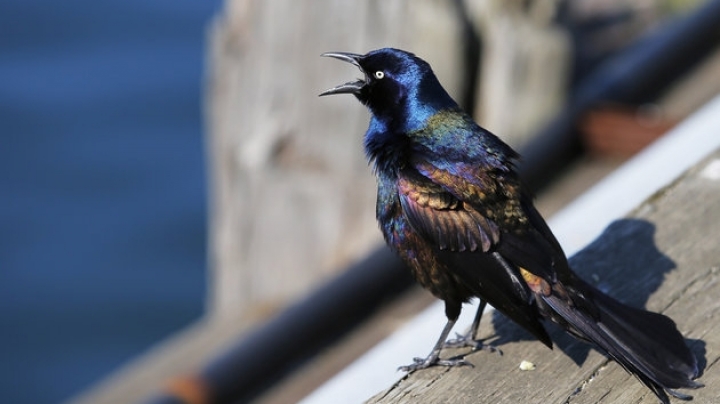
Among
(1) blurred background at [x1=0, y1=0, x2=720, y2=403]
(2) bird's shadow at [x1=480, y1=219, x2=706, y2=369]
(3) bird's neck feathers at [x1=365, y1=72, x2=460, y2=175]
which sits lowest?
(2) bird's shadow at [x1=480, y1=219, x2=706, y2=369]

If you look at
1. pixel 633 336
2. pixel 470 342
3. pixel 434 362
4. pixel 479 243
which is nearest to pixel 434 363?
pixel 434 362

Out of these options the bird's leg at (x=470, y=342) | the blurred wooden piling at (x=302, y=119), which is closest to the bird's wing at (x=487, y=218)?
the bird's leg at (x=470, y=342)

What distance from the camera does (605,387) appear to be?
2275 millimetres

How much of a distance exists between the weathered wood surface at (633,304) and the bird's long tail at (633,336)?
4cm

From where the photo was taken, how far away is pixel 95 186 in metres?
10.3

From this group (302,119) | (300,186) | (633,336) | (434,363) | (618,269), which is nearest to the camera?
(633,336)

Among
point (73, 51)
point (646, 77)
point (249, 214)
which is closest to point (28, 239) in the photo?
point (73, 51)

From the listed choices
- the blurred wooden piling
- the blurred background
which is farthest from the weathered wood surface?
the blurred wooden piling

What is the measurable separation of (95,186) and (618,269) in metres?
8.08

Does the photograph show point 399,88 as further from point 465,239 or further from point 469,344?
point 469,344

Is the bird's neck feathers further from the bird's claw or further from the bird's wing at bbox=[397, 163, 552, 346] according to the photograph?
the bird's claw

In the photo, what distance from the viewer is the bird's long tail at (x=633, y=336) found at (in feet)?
7.30

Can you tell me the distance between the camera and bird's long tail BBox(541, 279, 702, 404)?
223cm

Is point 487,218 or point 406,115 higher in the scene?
point 406,115
